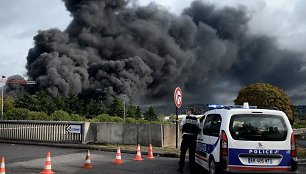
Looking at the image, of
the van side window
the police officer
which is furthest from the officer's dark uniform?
the van side window

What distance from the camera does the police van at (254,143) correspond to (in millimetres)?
6027

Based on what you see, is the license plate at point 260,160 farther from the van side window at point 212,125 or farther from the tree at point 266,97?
the tree at point 266,97

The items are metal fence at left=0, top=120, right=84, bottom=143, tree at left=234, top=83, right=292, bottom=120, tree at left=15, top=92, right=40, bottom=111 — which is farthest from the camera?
tree at left=15, top=92, right=40, bottom=111

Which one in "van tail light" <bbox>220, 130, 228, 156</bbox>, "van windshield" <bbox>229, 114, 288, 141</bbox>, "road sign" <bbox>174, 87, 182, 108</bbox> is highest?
"road sign" <bbox>174, 87, 182, 108</bbox>

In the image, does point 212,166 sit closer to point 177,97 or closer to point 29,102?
point 177,97

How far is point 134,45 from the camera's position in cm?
10669

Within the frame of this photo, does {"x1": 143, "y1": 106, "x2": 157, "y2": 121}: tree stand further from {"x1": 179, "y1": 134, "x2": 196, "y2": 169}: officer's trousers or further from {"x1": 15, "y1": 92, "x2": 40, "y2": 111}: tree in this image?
{"x1": 179, "y1": 134, "x2": 196, "y2": 169}: officer's trousers

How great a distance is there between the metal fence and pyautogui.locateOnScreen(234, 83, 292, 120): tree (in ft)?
147

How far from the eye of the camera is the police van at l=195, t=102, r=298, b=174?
19.8 ft

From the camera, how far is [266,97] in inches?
2195

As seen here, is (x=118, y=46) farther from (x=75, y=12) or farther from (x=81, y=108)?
(x=81, y=108)

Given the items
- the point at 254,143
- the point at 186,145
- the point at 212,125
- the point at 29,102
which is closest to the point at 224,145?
the point at 254,143

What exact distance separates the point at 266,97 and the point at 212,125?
52081 millimetres

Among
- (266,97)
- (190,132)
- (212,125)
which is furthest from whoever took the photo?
(266,97)
